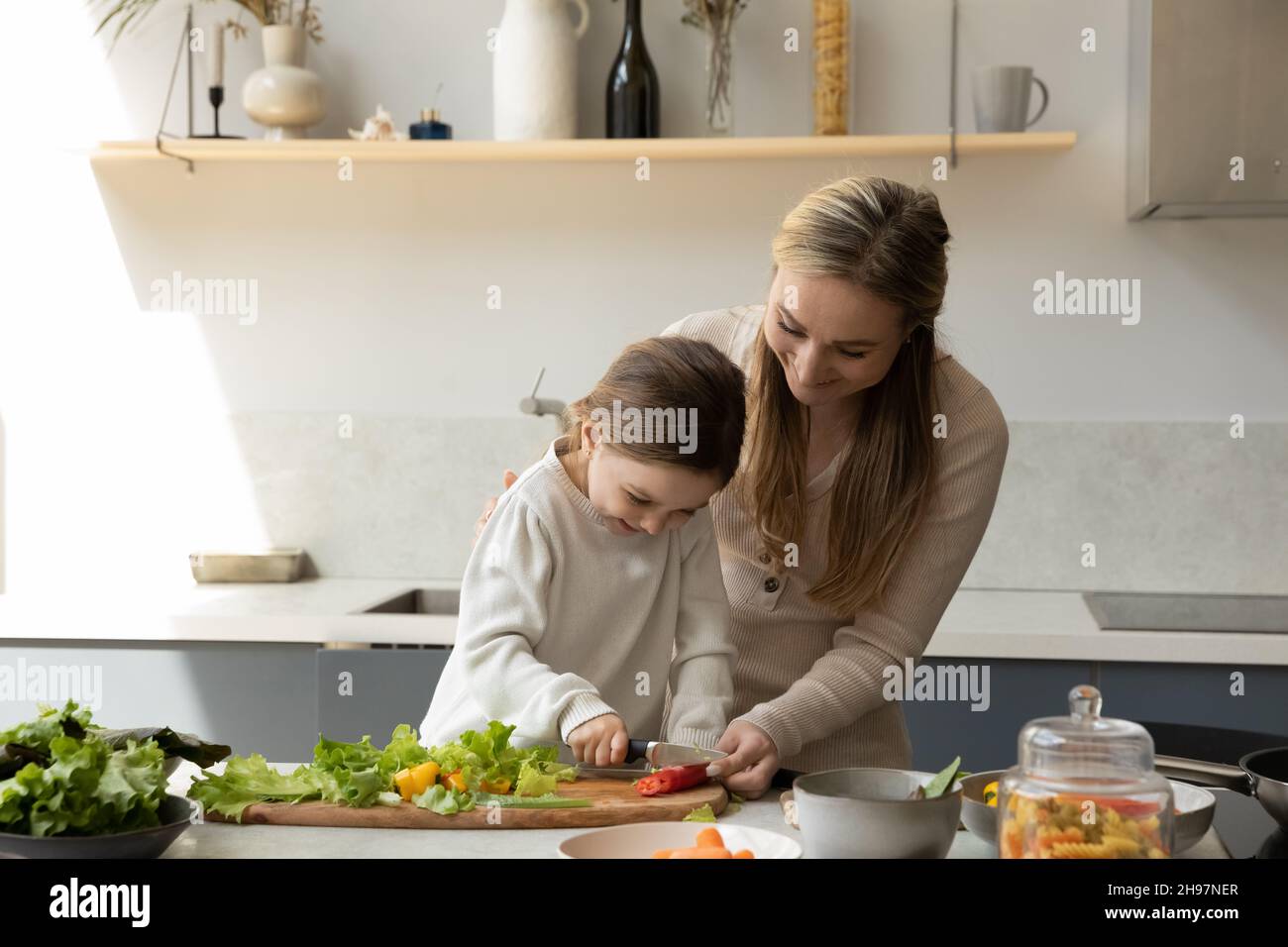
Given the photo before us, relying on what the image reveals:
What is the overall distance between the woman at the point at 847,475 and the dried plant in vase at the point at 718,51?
50.1 inches

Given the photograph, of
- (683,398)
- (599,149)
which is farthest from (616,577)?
(599,149)

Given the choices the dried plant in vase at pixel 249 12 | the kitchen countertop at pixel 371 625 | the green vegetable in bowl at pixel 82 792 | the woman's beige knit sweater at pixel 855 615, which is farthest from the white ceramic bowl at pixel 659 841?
the dried plant in vase at pixel 249 12

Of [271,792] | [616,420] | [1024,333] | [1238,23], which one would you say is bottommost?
[271,792]

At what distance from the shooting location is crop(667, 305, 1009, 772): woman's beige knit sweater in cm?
169

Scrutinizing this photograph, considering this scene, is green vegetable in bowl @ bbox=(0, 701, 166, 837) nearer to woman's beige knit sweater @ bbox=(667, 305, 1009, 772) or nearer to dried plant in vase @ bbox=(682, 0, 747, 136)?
woman's beige knit sweater @ bbox=(667, 305, 1009, 772)

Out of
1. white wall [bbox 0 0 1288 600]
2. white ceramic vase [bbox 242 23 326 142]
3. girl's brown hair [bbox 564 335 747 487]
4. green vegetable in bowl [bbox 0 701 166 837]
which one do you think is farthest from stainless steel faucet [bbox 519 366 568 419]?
green vegetable in bowl [bbox 0 701 166 837]

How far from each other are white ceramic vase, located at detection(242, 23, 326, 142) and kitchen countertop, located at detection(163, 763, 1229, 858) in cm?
212

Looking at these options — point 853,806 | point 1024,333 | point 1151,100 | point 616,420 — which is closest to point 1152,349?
point 1024,333

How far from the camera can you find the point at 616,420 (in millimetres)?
1565

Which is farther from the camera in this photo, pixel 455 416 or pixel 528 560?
pixel 455 416

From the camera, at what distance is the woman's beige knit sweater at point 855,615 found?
66.4 inches

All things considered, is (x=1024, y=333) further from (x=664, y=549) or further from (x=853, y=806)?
(x=853, y=806)

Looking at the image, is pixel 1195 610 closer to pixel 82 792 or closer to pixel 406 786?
pixel 406 786

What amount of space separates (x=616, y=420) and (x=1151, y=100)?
5.46ft
